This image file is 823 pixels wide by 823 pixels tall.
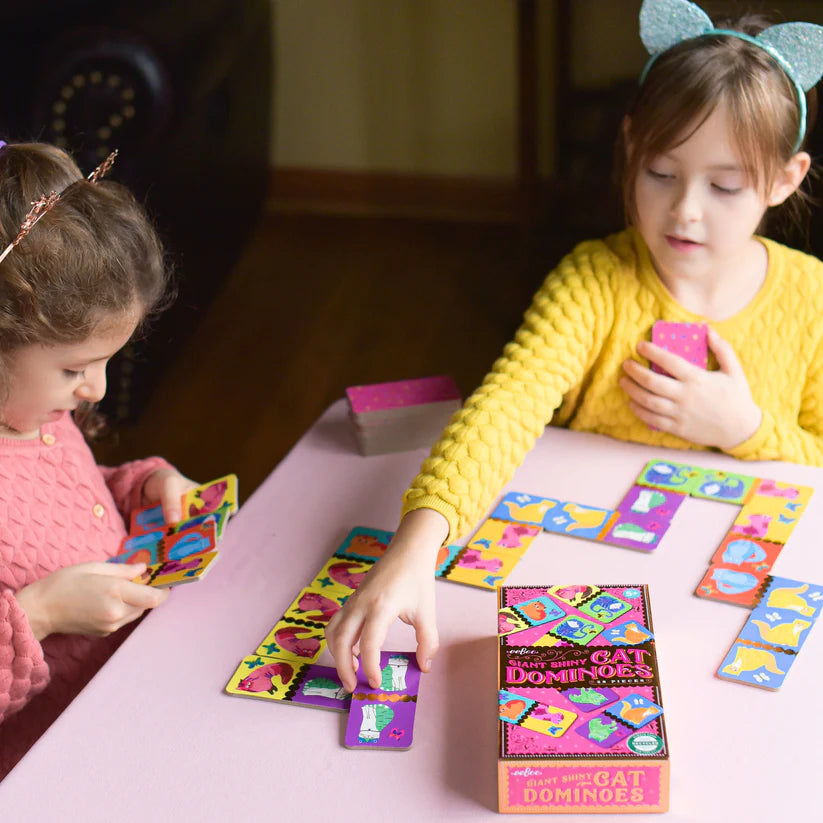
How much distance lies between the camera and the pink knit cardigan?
1063mm

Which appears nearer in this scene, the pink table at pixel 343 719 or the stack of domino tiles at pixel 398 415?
the pink table at pixel 343 719

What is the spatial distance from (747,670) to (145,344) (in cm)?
168

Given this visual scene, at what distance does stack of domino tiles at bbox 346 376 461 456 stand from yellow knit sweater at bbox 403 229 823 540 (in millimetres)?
83

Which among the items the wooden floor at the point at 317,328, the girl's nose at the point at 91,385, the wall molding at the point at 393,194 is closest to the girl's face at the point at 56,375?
the girl's nose at the point at 91,385

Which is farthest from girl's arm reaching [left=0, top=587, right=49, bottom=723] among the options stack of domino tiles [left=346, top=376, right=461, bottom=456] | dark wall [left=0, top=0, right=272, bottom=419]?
dark wall [left=0, top=0, right=272, bottom=419]

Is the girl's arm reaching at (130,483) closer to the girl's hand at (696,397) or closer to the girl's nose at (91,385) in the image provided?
the girl's nose at (91,385)

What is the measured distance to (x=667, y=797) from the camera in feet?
2.59

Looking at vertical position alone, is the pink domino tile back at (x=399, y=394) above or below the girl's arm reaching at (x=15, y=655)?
above

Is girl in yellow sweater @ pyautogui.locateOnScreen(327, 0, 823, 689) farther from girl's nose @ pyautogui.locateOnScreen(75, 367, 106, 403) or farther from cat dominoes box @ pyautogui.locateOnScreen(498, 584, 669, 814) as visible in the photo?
girl's nose @ pyautogui.locateOnScreen(75, 367, 106, 403)

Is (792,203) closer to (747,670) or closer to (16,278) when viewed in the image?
(747,670)

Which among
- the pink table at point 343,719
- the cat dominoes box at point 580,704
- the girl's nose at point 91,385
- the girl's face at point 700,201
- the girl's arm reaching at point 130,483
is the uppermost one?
the girl's face at point 700,201

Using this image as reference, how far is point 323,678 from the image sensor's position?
3.10 ft

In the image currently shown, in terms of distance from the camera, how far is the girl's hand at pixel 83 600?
1.06 m

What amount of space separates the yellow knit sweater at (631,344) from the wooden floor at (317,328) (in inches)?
48.2
